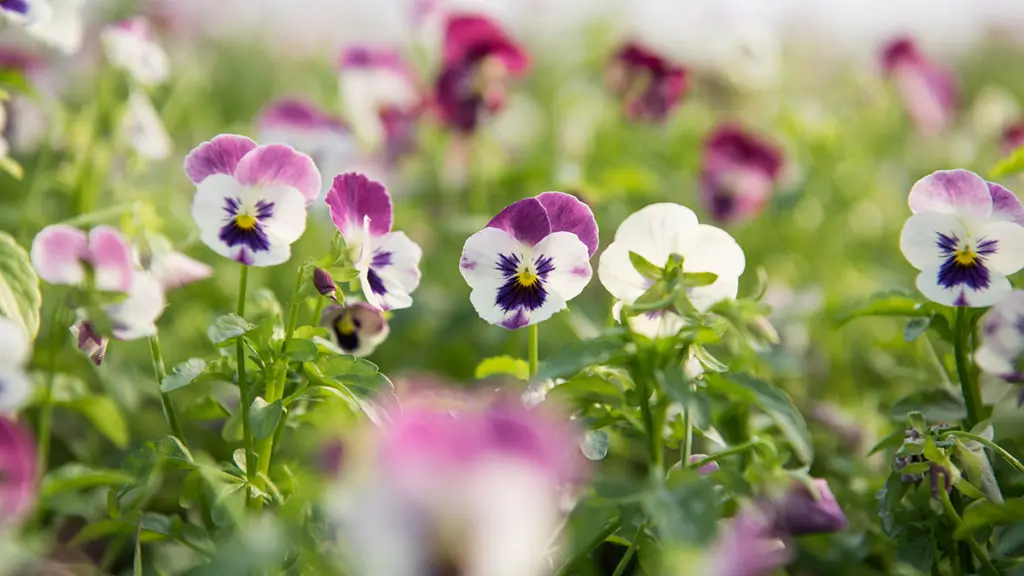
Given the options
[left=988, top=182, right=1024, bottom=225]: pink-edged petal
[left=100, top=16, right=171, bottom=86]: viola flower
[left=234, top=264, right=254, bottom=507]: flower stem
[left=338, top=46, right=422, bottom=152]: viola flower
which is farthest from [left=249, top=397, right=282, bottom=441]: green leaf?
[left=338, top=46, right=422, bottom=152]: viola flower

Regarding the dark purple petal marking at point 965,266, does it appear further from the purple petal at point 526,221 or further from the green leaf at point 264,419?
the green leaf at point 264,419

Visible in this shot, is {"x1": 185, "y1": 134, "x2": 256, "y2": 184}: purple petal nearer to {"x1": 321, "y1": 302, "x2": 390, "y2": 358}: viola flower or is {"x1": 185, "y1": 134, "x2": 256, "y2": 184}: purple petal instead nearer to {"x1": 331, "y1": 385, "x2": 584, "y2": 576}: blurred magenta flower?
{"x1": 321, "y1": 302, "x2": 390, "y2": 358}: viola flower

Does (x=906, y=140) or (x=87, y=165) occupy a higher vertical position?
(x=906, y=140)

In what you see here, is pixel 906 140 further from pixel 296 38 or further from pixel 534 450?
pixel 296 38

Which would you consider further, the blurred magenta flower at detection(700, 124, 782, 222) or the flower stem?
the blurred magenta flower at detection(700, 124, 782, 222)

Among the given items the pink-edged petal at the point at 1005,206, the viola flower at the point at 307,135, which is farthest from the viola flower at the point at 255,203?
the viola flower at the point at 307,135

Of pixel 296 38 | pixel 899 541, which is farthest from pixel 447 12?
pixel 296 38

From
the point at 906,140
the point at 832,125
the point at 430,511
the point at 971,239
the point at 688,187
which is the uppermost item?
the point at 906,140
